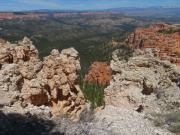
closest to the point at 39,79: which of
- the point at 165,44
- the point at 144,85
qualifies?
the point at 144,85

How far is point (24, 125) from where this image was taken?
13.1 metres

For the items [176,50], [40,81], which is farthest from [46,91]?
[176,50]

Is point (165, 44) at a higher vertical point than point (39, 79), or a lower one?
lower

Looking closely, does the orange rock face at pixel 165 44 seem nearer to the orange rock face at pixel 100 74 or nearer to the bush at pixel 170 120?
the orange rock face at pixel 100 74

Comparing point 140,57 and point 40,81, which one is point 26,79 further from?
point 140,57

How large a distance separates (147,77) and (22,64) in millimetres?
6564

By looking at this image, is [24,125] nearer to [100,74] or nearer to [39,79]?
→ [39,79]

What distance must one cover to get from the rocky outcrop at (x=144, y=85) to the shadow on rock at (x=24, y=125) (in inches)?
252

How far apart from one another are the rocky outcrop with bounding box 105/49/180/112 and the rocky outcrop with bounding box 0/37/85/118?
8.47ft

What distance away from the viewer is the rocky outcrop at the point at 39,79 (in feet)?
51.5

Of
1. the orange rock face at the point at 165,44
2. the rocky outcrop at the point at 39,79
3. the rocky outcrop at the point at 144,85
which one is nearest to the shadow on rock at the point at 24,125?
the rocky outcrop at the point at 39,79

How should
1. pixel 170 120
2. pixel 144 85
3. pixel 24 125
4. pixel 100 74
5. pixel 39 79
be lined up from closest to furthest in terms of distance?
pixel 24 125, pixel 39 79, pixel 170 120, pixel 144 85, pixel 100 74

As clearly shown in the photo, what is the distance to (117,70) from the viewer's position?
72.6 ft

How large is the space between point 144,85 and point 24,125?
8.74 meters
